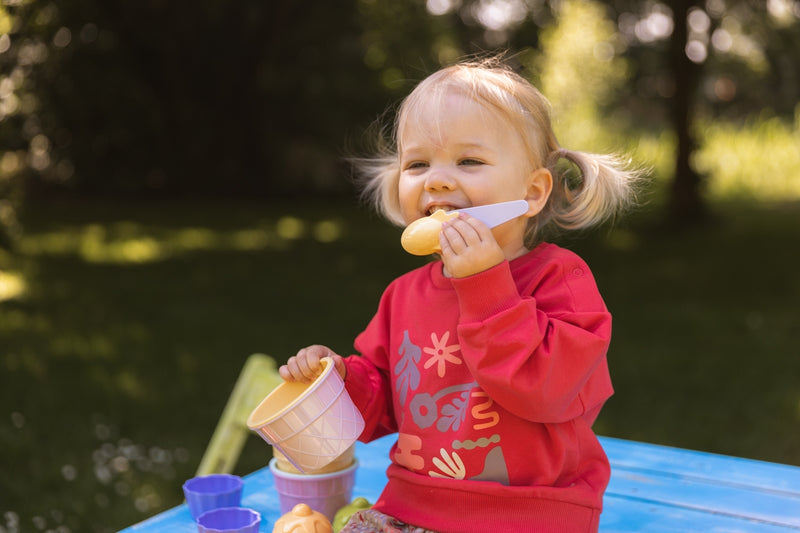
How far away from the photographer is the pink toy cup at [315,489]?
1.95m

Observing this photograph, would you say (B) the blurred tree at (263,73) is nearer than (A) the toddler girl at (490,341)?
No

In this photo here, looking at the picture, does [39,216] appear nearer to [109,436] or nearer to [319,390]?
[109,436]

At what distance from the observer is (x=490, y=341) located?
4.75ft

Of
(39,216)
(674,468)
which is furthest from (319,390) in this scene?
(39,216)

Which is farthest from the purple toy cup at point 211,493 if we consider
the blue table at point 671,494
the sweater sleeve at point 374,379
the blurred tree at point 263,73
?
the blurred tree at point 263,73

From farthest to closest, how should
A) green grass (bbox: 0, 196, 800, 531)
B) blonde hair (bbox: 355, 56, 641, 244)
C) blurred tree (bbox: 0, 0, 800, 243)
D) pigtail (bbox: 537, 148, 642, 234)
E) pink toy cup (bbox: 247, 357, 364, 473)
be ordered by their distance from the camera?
blurred tree (bbox: 0, 0, 800, 243) < green grass (bbox: 0, 196, 800, 531) < pigtail (bbox: 537, 148, 642, 234) < blonde hair (bbox: 355, 56, 641, 244) < pink toy cup (bbox: 247, 357, 364, 473)

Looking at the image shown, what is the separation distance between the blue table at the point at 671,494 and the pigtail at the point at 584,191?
675 millimetres

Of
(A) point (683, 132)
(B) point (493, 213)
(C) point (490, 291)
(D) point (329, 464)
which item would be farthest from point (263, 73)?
(C) point (490, 291)

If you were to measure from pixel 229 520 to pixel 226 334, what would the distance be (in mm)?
3488

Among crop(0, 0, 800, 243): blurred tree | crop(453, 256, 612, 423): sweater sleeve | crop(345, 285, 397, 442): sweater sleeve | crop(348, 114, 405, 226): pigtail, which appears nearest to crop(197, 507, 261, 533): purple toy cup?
crop(345, 285, 397, 442): sweater sleeve

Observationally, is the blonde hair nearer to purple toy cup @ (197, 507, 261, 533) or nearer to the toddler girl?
the toddler girl

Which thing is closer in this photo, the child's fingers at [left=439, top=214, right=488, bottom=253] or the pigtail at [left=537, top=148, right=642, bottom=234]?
the child's fingers at [left=439, top=214, right=488, bottom=253]

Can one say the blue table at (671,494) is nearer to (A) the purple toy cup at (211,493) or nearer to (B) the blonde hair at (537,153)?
(A) the purple toy cup at (211,493)

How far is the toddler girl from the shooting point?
1.47 meters
